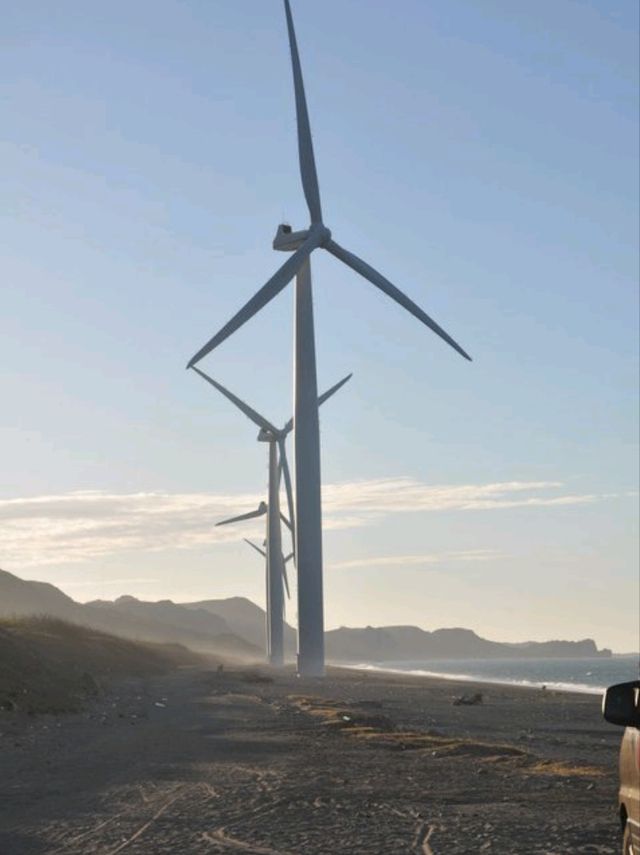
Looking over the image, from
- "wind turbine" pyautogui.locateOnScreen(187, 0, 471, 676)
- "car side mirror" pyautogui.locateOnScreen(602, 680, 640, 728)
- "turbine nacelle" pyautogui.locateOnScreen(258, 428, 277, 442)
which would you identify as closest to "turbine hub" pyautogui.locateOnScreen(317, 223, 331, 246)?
"wind turbine" pyautogui.locateOnScreen(187, 0, 471, 676)

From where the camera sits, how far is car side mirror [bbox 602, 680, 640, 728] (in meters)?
9.09

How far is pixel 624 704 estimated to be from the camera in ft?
30.1

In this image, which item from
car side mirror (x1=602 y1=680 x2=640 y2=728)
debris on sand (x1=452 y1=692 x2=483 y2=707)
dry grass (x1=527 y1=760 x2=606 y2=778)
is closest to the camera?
car side mirror (x1=602 y1=680 x2=640 y2=728)

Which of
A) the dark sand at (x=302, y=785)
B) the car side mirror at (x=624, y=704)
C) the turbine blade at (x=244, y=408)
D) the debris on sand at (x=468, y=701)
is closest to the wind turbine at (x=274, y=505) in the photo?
the turbine blade at (x=244, y=408)

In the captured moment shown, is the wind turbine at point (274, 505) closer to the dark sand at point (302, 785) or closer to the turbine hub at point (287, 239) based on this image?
the turbine hub at point (287, 239)

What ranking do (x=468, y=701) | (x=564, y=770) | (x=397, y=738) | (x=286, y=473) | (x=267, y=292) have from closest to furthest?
(x=564, y=770), (x=397, y=738), (x=468, y=701), (x=267, y=292), (x=286, y=473)

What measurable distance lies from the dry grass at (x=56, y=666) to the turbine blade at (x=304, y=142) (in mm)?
26717

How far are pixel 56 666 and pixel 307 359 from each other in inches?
842

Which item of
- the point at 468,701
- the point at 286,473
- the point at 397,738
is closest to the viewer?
the point at 397,738

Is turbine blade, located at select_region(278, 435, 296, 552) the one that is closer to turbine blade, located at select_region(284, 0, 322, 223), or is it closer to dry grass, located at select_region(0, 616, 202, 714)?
dry grass, located at select_region(0, 616, 202, 714)

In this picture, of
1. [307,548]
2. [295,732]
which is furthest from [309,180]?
[295,732]

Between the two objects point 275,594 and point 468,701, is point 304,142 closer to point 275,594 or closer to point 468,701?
point 468,701

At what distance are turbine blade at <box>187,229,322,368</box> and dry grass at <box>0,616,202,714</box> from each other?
14.0 metres

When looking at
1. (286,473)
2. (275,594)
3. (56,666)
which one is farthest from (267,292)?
(275,594)
